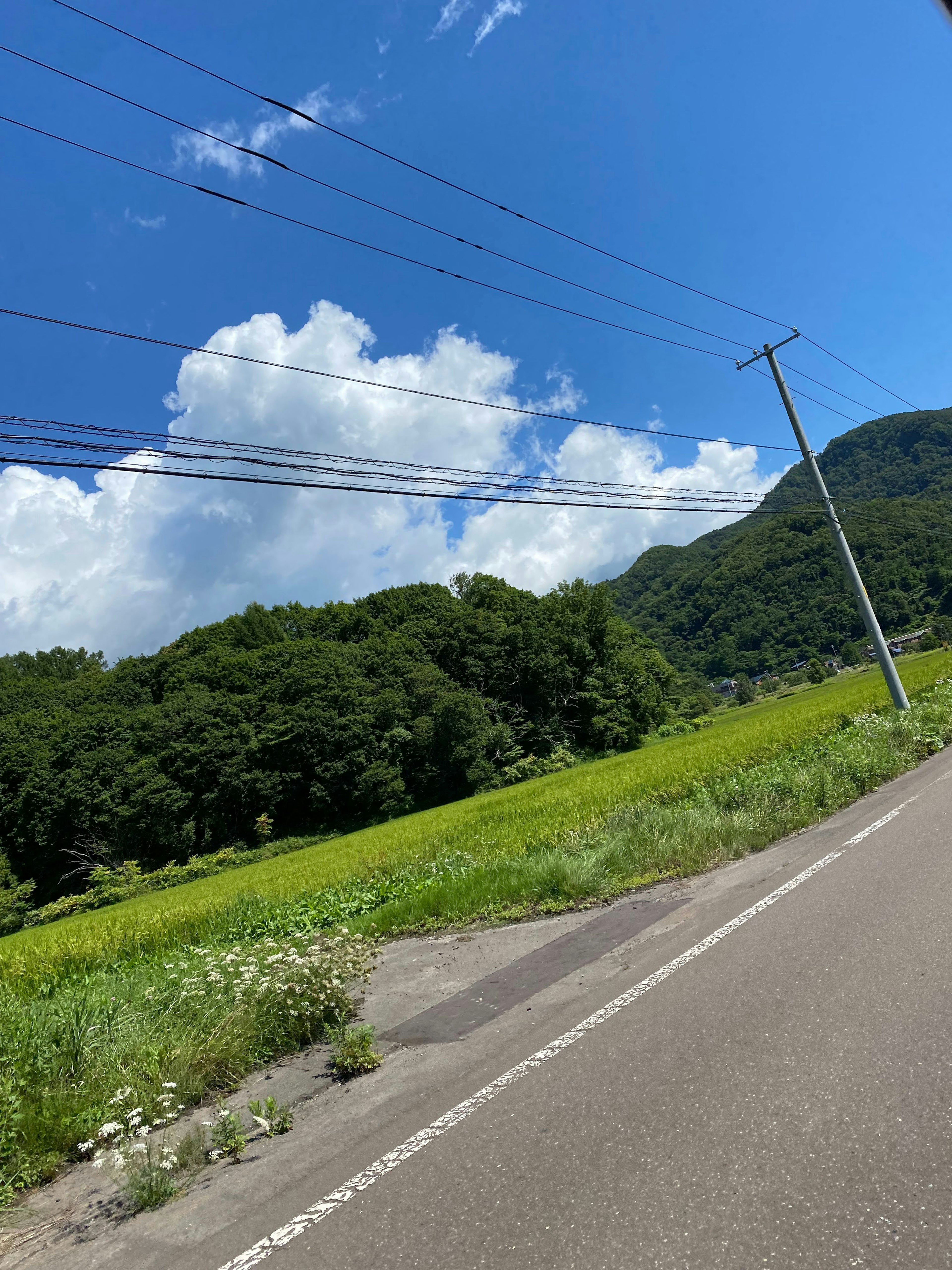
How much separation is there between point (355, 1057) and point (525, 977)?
1660 mm

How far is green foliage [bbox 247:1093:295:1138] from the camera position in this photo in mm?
3842

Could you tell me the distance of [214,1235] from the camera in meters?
3.03

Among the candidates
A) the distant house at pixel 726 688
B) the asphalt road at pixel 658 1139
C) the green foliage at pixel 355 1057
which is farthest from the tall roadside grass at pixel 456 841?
the distant house at pixel 726 688

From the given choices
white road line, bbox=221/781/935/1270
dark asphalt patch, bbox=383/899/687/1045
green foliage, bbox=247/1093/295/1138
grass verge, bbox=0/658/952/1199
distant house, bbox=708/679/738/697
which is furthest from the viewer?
distant house, bbox=708/679/738/697

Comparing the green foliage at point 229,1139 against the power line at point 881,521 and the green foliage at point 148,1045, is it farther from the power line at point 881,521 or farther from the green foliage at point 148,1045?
the power line at point 881,521

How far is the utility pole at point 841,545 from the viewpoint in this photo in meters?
17.3

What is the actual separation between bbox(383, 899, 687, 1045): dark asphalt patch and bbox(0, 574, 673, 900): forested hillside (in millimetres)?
39963

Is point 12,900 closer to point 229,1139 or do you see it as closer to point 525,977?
point 525,977

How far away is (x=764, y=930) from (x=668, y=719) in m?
56.7

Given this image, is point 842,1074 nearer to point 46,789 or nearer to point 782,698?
point 46,789

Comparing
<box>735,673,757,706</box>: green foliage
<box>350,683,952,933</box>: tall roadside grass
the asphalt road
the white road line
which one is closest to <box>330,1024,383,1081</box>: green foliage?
the asphalt road

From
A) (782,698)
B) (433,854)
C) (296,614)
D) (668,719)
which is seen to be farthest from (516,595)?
(433,854)

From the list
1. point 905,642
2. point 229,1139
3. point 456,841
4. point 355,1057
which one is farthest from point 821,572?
point 229,1139

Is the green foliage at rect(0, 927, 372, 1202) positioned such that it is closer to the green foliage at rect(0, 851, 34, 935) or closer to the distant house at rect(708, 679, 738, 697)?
the green foliage at rect(0, 851, 34, 935)
